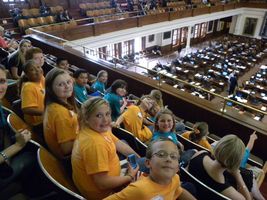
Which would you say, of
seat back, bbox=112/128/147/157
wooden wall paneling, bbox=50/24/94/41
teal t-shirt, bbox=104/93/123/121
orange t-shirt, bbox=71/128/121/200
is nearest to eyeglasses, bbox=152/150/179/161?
orange t-shirt, bbox=71/128/121/200

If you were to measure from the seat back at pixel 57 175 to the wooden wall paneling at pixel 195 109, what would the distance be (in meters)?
2.59

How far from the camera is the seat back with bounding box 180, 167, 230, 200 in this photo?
168cm

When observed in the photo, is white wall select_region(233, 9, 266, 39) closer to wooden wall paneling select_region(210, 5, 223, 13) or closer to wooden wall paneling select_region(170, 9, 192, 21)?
wooden wall paneling select_region(210, 5, 223, 13)

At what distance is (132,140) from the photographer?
2.33 m

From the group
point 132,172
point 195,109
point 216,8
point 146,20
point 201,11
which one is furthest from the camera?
point 216,8

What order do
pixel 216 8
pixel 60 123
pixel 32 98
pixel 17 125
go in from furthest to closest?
pixel 216 8, pixel 32 98, pixel 17 125, pixel 60 123

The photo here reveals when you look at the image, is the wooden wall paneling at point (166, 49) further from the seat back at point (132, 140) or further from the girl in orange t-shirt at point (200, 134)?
the seat back at point (132, 140)

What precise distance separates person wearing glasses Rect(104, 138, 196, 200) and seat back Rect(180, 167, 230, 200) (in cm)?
46

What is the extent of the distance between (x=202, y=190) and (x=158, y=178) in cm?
65

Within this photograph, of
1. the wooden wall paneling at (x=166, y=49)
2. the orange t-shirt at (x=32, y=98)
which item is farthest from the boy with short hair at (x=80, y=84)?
the wooden wall paneling at (x=166, y=49)

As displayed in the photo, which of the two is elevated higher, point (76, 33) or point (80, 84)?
point (80, 84)

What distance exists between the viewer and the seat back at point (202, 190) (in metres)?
1.68

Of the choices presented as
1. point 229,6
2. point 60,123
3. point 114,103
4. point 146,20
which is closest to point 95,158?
point 60,123

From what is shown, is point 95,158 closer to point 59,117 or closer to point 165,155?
point 165,155
